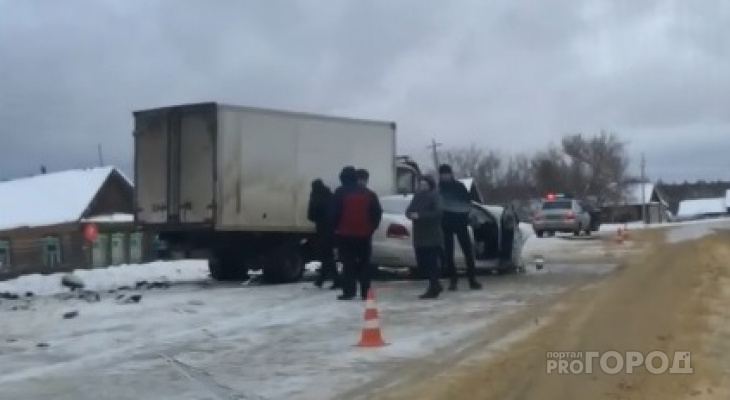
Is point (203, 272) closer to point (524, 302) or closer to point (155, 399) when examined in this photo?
point (524, 302)

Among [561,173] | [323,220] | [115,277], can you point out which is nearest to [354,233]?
[323,220]

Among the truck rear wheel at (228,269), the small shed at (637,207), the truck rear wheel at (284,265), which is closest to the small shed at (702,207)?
the small shed at (637,207)

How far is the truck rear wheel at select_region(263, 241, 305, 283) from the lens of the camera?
17.2 metres

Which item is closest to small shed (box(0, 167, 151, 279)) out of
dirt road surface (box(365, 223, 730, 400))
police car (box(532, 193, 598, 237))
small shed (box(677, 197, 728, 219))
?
police car (box(532, 193, 598, 237))

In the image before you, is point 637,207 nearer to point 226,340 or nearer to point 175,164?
point 175,164

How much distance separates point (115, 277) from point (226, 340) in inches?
326

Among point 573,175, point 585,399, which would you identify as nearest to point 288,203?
point 585,399

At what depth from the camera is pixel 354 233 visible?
13.7 meters

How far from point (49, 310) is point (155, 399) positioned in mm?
6063

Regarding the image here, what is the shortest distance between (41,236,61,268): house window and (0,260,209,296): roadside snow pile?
23925 mm

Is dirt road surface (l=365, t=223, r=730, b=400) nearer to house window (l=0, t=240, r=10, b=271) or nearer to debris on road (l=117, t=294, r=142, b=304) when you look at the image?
debris on road (l=117, t=294, r=142, b=304)

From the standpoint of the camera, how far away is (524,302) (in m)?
13.4

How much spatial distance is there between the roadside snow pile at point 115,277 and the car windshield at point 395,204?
3659 millimetres

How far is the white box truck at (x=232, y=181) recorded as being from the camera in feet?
54.4
